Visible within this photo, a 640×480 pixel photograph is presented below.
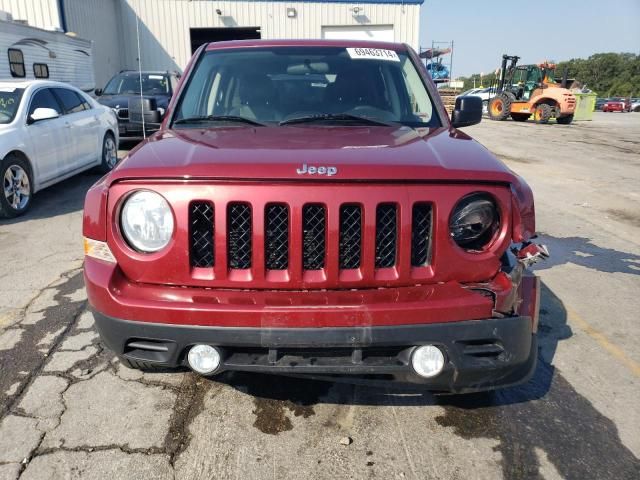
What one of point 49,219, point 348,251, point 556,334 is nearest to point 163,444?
point 348,251

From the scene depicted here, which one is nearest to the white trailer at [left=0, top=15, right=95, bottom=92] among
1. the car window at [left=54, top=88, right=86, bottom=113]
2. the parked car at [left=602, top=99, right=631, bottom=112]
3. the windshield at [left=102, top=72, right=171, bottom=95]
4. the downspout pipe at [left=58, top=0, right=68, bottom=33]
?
the windshield at [left=102, top=72, right=171, bottom=95]

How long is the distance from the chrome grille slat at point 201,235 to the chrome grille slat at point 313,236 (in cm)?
37

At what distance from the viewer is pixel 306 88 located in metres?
3.33

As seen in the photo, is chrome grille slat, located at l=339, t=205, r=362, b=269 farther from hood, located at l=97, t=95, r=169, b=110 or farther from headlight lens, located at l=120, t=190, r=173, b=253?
hood, located at l=97, t=95, r=169, b=110

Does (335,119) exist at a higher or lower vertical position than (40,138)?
higher

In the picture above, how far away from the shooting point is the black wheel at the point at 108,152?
8980mm

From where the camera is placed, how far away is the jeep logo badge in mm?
2012

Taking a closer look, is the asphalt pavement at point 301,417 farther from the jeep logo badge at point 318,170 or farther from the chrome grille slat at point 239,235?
the jeep logo badge at point 318,170

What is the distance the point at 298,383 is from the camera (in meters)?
2.82

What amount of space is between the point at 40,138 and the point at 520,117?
82.5 feet

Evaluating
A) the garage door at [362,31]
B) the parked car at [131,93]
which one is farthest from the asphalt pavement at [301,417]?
the garage door at [362,31]

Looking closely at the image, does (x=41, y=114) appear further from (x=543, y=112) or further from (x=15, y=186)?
(x=543, y=112)

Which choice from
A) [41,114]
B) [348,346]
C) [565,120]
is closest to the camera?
[348,346]

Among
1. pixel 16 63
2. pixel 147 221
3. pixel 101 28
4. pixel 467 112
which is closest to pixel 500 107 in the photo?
pixel 101 28
